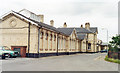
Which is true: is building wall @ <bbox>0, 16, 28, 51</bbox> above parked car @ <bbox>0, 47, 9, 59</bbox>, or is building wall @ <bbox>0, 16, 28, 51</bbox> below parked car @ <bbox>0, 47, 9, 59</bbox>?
above

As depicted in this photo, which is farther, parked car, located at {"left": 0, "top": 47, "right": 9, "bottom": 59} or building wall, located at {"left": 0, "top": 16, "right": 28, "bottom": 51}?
building wall, located at {"left": 0, "top": 16, "right": 28, "bottom": 51}

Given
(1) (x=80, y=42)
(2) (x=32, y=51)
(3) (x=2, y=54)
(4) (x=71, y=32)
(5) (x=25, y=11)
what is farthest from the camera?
(1) (x=80, y=42)

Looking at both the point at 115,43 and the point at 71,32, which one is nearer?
the point at 115,43

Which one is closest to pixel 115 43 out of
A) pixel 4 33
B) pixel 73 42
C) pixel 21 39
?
pixel 21 39

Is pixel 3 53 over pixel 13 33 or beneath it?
beneath

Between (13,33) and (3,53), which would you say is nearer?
(3,53)

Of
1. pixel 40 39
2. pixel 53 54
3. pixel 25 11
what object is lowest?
pixel 53 54

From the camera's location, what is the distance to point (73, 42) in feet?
175

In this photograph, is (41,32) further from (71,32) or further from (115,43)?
→ (71,32)

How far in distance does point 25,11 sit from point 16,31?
7.54 metres

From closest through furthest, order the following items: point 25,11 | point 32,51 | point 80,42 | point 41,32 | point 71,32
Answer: point 32,51 → point 41,32 → point 25,11 → point 71,32 → point 80,42

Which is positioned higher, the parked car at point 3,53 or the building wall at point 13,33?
the building wall at point 13,33

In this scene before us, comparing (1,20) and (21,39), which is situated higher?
(1,20)

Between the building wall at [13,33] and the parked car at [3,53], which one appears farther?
the building wall at [13,33]
